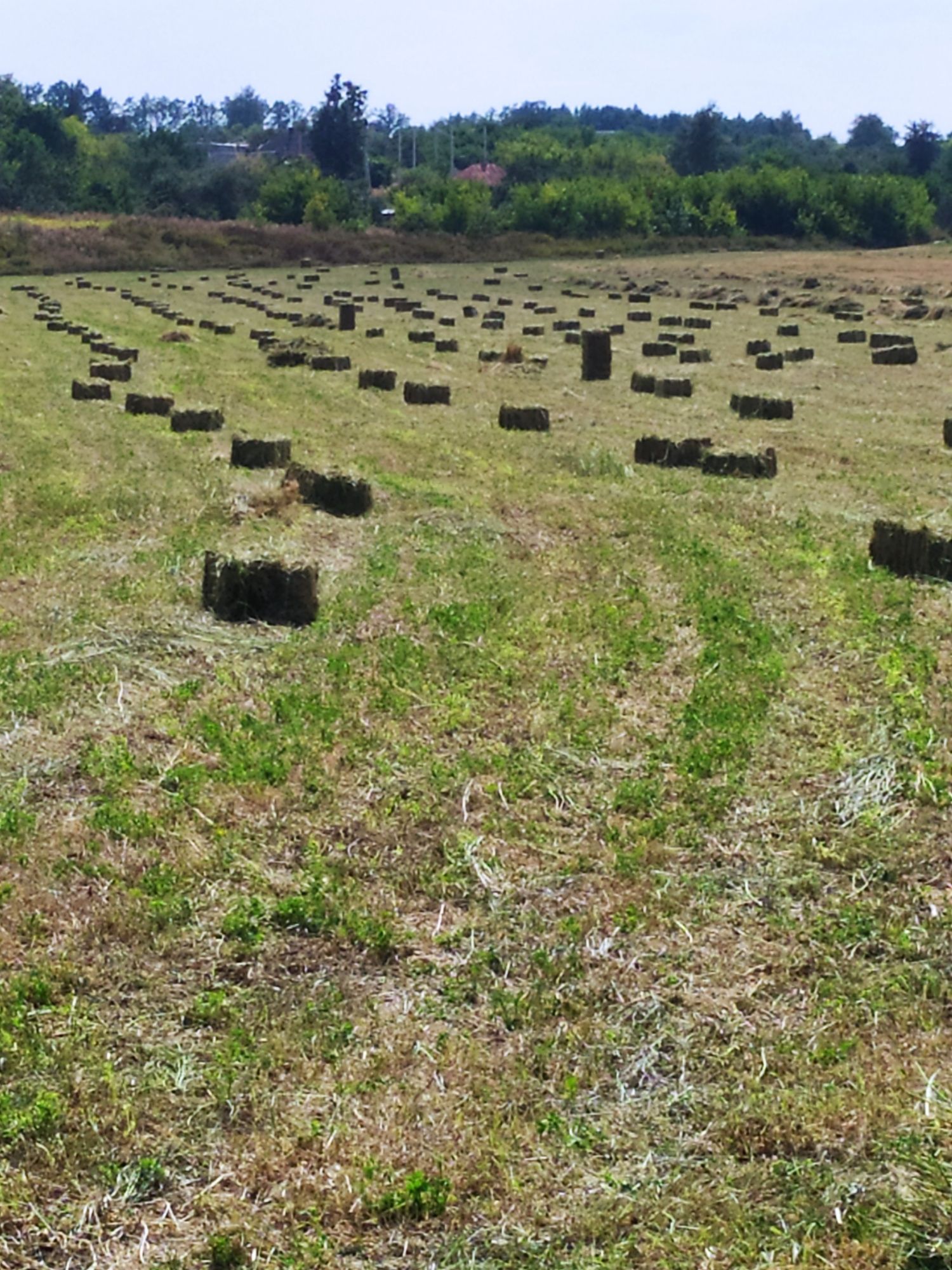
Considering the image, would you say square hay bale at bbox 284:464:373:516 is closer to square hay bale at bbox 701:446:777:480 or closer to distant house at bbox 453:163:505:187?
square hay bale at bbox 701:446:777:480

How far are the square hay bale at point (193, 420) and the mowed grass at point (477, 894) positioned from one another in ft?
18.2

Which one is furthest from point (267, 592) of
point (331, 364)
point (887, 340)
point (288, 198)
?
point (288, 198)

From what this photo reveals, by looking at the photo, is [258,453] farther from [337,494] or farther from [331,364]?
[331,364]

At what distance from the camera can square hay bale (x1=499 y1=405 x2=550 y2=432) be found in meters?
20.6

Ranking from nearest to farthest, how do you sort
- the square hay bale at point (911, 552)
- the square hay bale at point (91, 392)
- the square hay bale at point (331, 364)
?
1. the square hay bale at point (911, 552)
2. the square hay bale at point (91, 392)
3. the square hay bale at point (331, 364)

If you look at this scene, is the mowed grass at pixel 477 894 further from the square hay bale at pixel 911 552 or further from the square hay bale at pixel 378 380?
the square hay bale at pixel 378 380

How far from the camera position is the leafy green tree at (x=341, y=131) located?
135750 millimetres

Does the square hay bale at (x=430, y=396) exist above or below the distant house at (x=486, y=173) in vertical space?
below

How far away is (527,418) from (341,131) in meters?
124

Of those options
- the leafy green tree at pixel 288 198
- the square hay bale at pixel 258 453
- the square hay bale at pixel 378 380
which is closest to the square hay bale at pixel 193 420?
the square hay bale at pixel 258 453

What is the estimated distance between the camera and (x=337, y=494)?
583 inches

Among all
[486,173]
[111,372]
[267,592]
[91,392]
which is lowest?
[267,592]

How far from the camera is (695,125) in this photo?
485ft

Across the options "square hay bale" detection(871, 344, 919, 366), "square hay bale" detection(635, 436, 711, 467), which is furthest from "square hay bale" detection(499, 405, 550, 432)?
"square hay bale" detection(871, 344, 919, 366)
